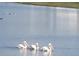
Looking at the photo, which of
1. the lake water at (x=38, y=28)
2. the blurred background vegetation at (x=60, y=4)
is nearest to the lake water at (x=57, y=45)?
the lake water at (x=38, y=28)

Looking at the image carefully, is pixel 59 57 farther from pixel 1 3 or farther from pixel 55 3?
pixel 1 3

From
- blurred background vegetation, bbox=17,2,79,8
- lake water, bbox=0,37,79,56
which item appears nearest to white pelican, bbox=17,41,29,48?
lake water, bbox=0,37,79,56

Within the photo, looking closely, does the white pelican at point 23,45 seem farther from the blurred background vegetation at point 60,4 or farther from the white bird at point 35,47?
the blurred background vegetation at point 60,4

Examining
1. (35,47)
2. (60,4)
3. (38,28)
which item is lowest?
(35,47)

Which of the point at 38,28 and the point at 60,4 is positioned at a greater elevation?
the point at 60,4

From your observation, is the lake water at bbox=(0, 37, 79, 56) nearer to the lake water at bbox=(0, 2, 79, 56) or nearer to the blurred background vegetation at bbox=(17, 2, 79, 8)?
the lake water at bbox=(0, 2, 79, 56)

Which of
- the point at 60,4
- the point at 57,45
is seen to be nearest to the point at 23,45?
the point at 57,45

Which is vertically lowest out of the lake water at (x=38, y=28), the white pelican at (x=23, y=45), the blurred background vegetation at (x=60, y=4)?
the white pelican at (x=23, y=45)

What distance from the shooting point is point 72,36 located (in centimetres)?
169

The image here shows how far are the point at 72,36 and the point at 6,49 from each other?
22.4 inches

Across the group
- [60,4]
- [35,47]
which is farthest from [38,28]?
[60,4]

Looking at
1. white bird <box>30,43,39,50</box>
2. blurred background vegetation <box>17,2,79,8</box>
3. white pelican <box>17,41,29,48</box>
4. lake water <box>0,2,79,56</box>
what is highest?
blurred background vegetation <box>17,2,79,8</box>

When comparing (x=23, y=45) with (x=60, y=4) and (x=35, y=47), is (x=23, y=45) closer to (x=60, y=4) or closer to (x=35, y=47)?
(x=35, y=47)

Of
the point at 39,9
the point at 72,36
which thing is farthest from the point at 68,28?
the point at 39,9
